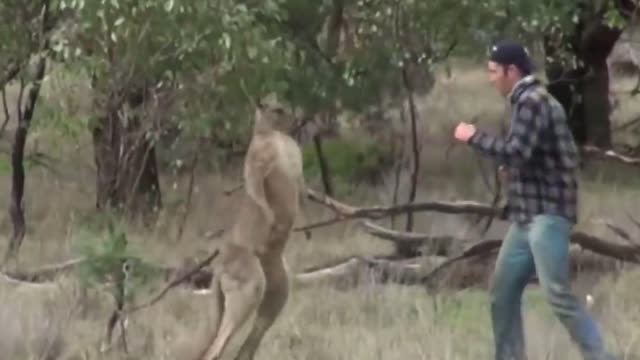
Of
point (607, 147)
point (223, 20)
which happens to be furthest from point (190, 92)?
point (607, 147)

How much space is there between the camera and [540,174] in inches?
309

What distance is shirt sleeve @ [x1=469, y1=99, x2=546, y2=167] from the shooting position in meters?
7.65

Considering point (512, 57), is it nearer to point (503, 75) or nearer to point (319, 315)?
point (503, 75)

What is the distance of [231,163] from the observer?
18.9 m

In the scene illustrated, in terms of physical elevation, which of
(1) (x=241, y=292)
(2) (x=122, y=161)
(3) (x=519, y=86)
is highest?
(3) (x=519, y=86)

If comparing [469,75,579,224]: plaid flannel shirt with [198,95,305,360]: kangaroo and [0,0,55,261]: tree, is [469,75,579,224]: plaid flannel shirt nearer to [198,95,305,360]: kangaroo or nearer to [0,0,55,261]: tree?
[198,95,305,360]: kangaroo

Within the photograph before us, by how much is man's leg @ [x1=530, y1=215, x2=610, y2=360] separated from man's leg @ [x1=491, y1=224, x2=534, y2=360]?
7.6 inches

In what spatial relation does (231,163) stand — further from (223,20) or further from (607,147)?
(223,20)

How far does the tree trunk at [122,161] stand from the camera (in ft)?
44.7

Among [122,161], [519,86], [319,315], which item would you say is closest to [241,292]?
[519,86]

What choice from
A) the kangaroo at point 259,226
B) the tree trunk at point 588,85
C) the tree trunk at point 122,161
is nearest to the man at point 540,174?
the kangaroo at point 259,226

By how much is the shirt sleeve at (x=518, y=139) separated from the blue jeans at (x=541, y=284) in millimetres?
348

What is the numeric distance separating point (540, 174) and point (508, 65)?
21.8 inches

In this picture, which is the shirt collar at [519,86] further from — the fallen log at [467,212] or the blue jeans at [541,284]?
the fallen log at [467,212]
